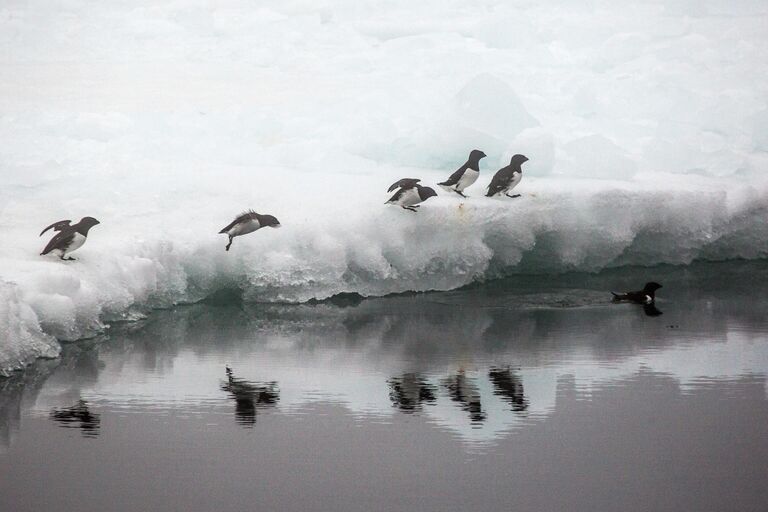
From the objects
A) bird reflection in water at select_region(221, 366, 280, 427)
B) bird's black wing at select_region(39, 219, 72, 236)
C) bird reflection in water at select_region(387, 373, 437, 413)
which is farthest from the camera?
bird's black wing at select_region(39, 219, 72, 236)

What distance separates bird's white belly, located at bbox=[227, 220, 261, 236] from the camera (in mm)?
9125

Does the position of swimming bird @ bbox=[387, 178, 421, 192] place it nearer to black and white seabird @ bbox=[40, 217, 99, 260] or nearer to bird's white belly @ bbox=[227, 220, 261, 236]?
bird's white belly @ bbox=[227, 220, 261, 236]


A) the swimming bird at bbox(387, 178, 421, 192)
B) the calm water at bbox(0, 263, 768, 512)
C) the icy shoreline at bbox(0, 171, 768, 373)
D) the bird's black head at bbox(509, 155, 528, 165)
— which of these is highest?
the bird's black head at bbox(509, 155, 528, 165)

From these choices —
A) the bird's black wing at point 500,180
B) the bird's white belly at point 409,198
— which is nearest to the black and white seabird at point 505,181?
the bird's black wing at point 500,180

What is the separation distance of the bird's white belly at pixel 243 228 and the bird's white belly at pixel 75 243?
1292mm

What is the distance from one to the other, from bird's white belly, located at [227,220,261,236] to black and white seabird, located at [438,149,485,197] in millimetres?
1955

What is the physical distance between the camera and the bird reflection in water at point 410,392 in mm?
6520

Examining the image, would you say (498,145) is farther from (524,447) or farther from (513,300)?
(524,447)

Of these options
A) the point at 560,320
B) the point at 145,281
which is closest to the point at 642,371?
the point at 560,320

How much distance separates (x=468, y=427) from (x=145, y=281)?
355 cm

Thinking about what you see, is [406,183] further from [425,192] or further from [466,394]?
[466,394]

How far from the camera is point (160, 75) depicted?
53.1 ft

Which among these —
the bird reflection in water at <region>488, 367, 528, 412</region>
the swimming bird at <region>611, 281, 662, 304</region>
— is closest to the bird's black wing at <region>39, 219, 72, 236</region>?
the bird reflection in water at <region>488, 367, 528, 412</region>

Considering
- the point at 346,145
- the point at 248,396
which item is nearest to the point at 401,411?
the point at 248,396
